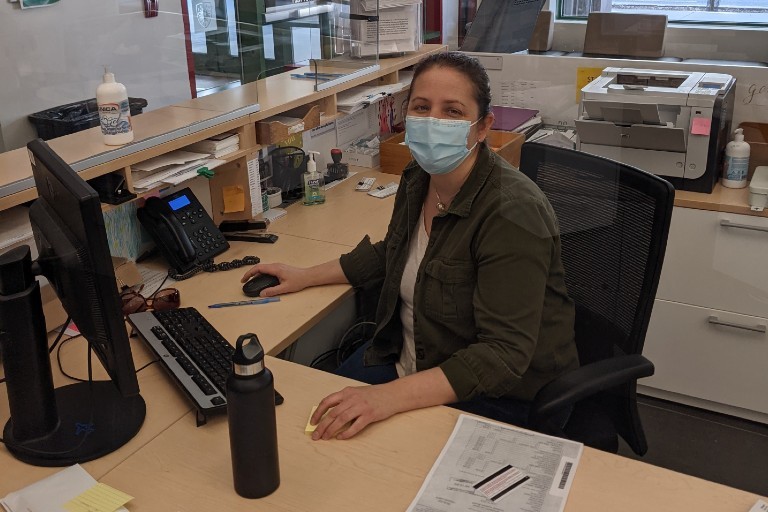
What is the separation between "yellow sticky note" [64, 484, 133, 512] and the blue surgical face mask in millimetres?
885

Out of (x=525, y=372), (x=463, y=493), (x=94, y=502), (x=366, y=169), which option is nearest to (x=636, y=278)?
(x=525, y=372)

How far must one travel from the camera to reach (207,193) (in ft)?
7.56

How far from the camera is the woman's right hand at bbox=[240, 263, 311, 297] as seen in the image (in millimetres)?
1896

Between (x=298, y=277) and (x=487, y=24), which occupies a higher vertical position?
(x=487, y=24)

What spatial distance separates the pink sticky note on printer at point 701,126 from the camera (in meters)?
2.56

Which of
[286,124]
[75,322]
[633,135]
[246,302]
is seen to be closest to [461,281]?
[246,302]

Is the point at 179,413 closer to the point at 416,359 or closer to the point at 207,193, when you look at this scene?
the point at 416,359

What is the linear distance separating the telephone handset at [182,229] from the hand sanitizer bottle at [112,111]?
269 millimetres

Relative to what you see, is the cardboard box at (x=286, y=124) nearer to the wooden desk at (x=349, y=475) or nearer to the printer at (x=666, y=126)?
the printer at (x=666, y=126)

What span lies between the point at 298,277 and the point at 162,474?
0.76m

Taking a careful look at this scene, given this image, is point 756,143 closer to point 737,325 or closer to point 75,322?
point 737,325

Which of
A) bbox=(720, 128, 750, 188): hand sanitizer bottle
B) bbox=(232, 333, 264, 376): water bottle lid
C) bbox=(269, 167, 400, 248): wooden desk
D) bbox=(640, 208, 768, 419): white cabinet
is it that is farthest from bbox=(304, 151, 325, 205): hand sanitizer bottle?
bbox=(232, 333, 264, 376): water bottle lid

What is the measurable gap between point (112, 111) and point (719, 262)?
6.43 ft

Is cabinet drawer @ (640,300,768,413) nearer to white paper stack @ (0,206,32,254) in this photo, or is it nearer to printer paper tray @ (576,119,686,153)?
printer paper tray @ (576,119,686,153)
